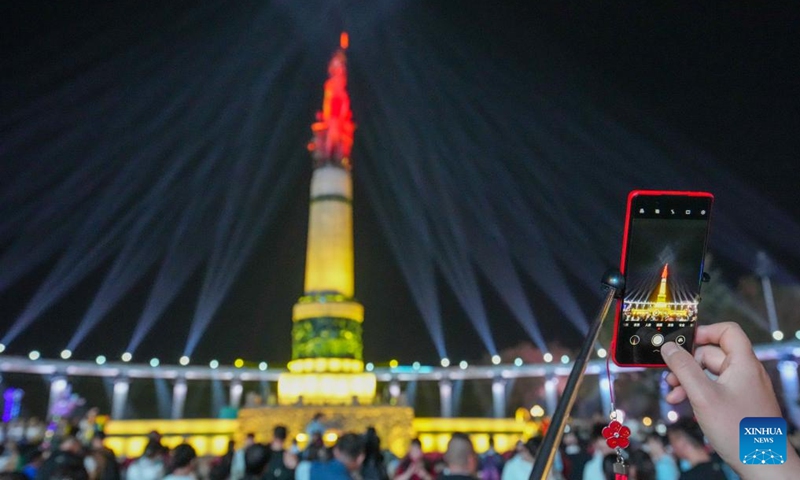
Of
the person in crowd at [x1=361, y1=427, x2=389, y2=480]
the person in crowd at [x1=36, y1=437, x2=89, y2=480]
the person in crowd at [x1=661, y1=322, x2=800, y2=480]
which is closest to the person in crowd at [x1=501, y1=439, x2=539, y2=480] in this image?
the person in crowd at [x1=361, y1=427, x2=389, y2=480]

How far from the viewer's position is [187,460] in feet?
21.7

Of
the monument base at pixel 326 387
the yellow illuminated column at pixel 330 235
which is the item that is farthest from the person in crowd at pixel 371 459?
the yellow illuminated column at pixel 330 235

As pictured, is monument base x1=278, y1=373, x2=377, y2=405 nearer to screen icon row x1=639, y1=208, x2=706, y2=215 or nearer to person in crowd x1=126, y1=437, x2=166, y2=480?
person in crowd x1=126, y1=437, x2=166, y2=480

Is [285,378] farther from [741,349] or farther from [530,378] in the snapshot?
[741,349]

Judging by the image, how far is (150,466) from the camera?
8.45m

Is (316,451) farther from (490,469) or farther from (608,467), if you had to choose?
(608,467)

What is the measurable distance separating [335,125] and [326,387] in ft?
60.9

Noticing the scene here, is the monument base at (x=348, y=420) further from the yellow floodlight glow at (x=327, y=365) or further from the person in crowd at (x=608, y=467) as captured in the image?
the person in crowd at (x=608, y=467)

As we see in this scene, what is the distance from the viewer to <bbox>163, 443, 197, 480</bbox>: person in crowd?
21.5 ft

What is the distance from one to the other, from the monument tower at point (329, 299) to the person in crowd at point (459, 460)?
1148 inches

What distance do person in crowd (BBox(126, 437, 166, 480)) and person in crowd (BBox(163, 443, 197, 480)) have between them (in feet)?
6.51

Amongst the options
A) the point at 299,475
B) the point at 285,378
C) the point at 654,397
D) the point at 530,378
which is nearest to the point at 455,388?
the point at 530,378

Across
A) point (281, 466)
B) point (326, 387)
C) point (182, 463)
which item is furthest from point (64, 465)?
point (326, 387)

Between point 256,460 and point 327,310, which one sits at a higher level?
point 327,310
